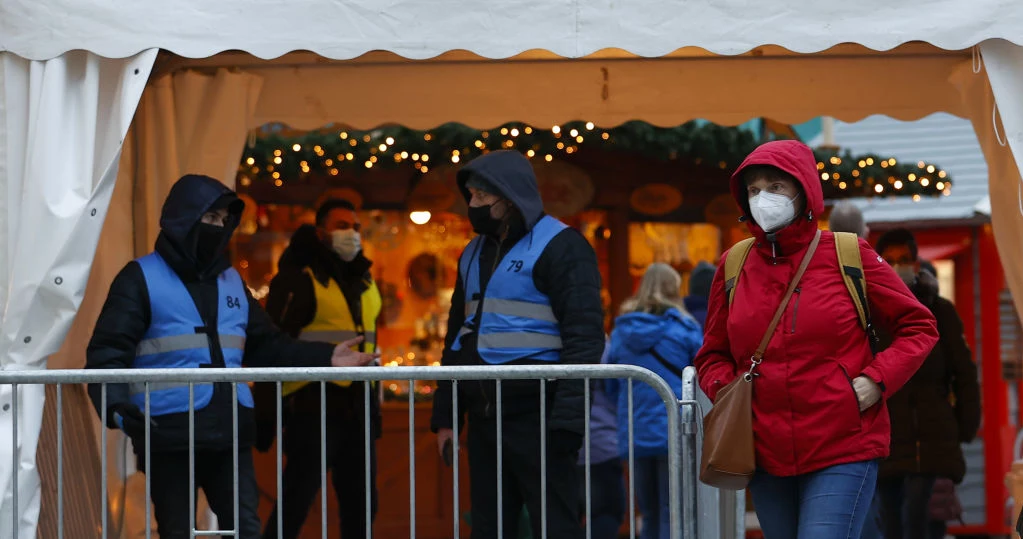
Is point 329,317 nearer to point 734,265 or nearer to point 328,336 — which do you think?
point 328,336

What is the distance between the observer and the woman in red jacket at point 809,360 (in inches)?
188

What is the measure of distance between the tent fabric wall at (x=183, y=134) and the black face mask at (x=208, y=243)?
135 cm

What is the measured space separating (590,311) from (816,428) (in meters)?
1.38

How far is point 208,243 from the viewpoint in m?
6.18

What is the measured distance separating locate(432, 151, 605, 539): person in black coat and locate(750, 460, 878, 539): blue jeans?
1.01 metres

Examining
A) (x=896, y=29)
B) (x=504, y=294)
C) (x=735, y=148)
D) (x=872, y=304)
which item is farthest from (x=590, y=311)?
(x=735, y=148)

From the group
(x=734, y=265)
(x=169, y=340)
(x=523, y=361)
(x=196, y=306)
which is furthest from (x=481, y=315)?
(x=734, y=265)

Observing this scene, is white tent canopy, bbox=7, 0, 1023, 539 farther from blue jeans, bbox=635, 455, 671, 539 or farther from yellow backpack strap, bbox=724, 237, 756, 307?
blue jeans, bbox=635, 455, 671, 539

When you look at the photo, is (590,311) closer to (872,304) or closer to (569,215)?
(872,304)

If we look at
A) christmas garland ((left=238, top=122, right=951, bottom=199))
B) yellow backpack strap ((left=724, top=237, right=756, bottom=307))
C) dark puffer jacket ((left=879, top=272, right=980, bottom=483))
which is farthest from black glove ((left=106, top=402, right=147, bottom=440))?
christmas garland ((left=238, top=122, right=951, bottom=199))

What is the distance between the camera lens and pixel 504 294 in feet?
20.0

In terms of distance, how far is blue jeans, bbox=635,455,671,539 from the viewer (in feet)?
26.3

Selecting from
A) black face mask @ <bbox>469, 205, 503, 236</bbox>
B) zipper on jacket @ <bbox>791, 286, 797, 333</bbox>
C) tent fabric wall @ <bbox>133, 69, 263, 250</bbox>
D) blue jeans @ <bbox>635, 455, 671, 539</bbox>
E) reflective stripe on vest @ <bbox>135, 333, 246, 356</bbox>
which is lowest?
blue jeans @ <bbox>635, 455, 671, 539</bbox>

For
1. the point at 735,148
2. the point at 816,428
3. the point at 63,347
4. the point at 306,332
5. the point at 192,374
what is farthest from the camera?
the point at 735,148
